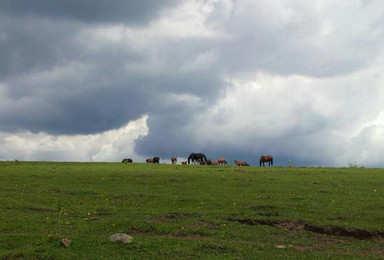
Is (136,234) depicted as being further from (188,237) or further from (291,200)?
(291,200)

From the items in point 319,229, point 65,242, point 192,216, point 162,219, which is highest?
point 192,216

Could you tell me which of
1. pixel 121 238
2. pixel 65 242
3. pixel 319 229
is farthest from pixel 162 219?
pixel 319 229

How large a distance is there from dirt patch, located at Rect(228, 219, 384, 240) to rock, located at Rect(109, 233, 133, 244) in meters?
6.72

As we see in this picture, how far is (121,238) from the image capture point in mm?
19328

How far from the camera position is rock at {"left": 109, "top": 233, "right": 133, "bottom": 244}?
1919cm

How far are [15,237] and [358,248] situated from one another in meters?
14.1

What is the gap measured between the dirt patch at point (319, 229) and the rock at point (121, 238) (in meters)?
6.72

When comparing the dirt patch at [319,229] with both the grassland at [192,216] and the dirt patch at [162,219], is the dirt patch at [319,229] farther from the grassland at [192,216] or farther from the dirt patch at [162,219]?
the dirt patch at [162,219]

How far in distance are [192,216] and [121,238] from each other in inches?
240

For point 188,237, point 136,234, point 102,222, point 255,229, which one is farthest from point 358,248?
point 102,222

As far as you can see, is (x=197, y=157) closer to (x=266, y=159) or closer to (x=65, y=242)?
(x=266, y=159)

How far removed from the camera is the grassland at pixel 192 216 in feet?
61.6

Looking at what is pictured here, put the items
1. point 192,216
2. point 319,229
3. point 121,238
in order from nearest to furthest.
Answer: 1. point 121,238
2. point 319,229
3. point 192,216

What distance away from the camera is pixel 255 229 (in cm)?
2269
